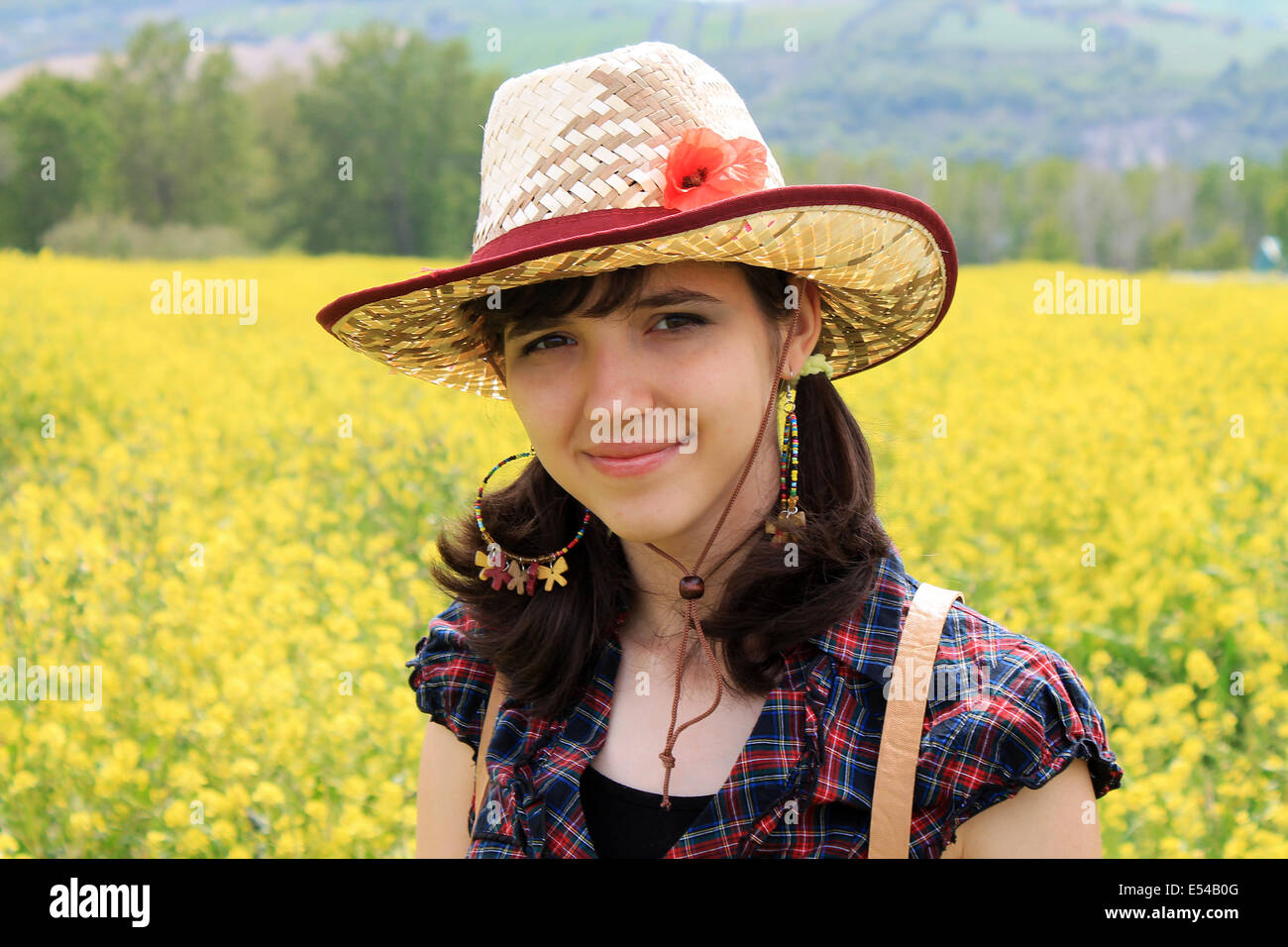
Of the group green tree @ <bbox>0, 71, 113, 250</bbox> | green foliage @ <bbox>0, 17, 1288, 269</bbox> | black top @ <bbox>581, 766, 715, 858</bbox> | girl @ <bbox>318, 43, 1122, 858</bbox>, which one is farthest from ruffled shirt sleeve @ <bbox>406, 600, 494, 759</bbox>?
green tree @ <bbox>0, 71, 113, 250</bbox>

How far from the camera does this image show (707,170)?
134 centimetres

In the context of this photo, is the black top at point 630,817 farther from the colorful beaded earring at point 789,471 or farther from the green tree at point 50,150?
the green tree at point 50,150

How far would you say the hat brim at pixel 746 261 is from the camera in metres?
1.27

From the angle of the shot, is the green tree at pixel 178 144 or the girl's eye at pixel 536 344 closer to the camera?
the girl's eye at pixel 536 344

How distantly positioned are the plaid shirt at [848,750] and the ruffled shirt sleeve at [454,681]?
0.10 m

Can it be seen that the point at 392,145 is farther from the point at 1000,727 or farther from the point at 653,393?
the point at 1000,727

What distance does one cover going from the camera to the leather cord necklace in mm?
1418

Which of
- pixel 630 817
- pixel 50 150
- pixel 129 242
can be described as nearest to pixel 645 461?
pixel 630 817

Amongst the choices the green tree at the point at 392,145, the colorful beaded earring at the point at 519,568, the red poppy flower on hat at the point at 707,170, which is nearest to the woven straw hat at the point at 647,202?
the red poppy flower on hat at the point at 707,170

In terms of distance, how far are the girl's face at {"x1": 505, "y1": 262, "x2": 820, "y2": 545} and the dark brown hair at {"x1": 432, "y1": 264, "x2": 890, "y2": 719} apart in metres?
0.04

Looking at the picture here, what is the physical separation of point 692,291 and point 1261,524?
3.33 metres

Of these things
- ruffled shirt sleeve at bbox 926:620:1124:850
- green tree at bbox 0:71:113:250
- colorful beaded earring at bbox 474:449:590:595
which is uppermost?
green tree at bbox 0:71:113:250

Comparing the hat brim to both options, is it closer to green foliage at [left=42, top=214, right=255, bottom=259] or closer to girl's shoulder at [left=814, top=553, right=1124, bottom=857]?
girl's shoulder at [left=814, top=553, right=1124, bottom=857]

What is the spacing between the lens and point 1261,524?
4.00 m
